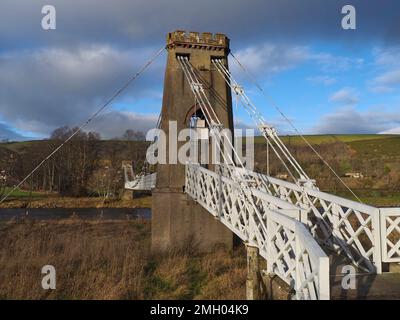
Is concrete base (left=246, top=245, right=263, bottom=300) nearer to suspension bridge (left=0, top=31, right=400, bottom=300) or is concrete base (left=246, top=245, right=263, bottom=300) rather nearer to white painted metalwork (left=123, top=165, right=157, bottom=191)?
suspension bridge (left=0, top=31, right=400, bottom=300)

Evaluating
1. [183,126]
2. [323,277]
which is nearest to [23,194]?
[183,126]

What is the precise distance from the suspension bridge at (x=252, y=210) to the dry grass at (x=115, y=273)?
4.81ft

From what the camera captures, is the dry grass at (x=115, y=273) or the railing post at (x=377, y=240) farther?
the dry grass at (x=115, y=273)

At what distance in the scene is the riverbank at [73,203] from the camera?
31561mm

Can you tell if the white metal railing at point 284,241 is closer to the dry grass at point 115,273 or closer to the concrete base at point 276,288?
the concrete base at point 276,288

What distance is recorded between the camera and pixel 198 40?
14312 millimetres

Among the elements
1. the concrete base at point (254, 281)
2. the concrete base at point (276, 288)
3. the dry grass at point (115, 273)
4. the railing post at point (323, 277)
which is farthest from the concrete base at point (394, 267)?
the dry grass at point (115, 273)

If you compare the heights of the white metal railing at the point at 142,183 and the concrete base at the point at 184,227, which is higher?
the white metal railing at the point at 142,183

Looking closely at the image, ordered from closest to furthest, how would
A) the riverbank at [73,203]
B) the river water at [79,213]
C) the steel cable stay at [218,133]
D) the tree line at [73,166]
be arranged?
the steel cable stay at [218,133] < the river water at [79,213] < the riverbank at [73,203] < the tree line at [73,166]

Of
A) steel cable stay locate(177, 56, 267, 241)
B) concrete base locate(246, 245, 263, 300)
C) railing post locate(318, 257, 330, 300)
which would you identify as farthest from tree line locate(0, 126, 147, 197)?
railing post locate(318, 257, 330, 300)

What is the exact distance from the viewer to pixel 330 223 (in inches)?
276

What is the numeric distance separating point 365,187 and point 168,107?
23.9 meters

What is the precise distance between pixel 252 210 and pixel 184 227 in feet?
22.2
